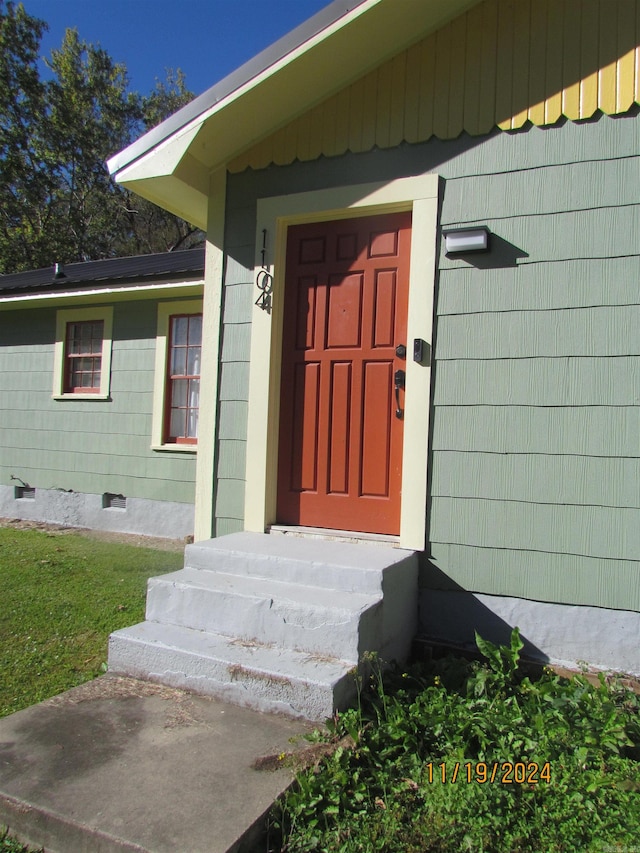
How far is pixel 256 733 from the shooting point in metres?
2.54

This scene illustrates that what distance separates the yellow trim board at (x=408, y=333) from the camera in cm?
367

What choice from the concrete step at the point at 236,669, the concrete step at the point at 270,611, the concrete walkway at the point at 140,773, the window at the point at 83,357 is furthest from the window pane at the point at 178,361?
the concrete walkway at the point at 140,773

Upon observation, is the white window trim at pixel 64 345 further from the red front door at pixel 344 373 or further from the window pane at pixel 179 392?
the red front door at pixel 344 373

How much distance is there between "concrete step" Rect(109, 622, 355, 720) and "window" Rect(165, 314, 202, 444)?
4.71m

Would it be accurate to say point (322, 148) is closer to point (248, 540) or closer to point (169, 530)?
point (248, 540)

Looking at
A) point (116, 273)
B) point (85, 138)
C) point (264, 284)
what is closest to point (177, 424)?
point (116, 273)

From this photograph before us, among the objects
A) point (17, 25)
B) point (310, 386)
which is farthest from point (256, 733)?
point (17, 25)

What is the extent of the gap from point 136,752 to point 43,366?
7.46 m

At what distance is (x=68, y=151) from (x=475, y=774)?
25.0 metres

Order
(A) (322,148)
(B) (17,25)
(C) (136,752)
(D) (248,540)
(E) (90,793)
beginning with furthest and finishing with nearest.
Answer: (B) (17,25) → (A) (322,148) → (D) (248,540) → (C) (136,752) → (E) (90,793)

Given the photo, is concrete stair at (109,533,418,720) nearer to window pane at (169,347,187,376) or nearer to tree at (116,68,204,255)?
window pane at (169,347,187,376)

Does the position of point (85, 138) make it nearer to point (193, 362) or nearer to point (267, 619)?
point (193, 362)

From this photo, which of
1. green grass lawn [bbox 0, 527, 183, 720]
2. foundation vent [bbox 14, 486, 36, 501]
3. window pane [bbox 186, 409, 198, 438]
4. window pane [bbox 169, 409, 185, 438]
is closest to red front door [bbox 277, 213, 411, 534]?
green grass lawn [bbox 0, 527, 183, 720]

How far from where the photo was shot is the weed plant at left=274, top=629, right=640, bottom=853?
202 cm
